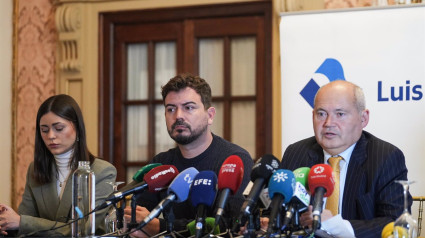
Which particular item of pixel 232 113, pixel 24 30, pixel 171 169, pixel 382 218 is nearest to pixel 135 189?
pixel 171 169

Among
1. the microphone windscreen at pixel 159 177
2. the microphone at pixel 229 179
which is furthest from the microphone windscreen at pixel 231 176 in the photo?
the microphone windscreen at pixel 159 177

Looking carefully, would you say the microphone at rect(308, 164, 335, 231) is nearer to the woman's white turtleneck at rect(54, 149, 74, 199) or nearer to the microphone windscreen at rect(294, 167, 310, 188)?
the microphone windscreen at rect(294, 167, 310, 188)

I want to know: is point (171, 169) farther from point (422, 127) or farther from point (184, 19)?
point (184, 19)

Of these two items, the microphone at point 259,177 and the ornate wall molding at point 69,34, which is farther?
the ornate wall molding at point 69,34

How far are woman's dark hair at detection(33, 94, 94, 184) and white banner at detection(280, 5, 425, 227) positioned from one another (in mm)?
1451

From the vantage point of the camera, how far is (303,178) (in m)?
2.40

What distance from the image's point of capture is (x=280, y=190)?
2150mm

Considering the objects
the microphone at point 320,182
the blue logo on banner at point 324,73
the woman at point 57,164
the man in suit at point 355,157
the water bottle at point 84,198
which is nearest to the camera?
the microphone at point 320,182

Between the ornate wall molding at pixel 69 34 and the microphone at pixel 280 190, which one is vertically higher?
the ornate wall molding at pixel 69 34

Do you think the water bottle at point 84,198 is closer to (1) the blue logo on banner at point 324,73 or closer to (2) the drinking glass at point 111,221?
(2) the drinking glass at point 111,221

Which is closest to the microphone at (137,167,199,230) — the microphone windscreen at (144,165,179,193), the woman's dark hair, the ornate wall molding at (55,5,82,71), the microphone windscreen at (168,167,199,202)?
the microphone windscreen at (168,167,199,202)

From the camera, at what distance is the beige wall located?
6.10 meters

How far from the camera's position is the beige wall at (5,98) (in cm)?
610

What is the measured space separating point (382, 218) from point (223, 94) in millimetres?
3110
